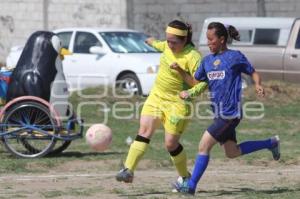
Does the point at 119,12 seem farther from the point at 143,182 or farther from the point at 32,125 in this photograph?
the point at 143,182

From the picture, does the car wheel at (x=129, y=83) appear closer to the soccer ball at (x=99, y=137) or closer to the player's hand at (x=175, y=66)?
the soccer ball at (x=99, y=137)

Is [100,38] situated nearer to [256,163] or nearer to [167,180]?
[256,163]

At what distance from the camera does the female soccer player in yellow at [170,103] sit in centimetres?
988

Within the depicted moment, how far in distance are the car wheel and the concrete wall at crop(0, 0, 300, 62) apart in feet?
22.6

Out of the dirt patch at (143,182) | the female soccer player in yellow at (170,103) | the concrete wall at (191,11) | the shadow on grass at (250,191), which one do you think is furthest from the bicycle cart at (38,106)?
the concrete wall at (191,11)

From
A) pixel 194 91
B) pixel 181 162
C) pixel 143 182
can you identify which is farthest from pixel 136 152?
pixel 143 182

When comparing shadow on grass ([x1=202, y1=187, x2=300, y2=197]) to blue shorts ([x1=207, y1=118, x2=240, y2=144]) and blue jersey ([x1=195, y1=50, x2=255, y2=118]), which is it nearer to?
blue shorts ([x1=207, y1=118, x2=240, y2=144])

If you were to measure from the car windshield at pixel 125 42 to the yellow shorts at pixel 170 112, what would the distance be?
11.0 meters

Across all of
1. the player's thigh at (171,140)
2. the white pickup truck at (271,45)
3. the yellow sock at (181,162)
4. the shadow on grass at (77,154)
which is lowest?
the white pickup truck at (271,45)

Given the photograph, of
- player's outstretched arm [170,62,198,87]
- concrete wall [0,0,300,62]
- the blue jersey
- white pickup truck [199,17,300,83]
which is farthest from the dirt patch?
concrete wall [0,0,300,62]

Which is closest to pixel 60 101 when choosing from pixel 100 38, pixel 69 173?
pixel 69 173

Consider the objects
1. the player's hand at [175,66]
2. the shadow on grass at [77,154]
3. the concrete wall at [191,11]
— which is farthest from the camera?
the concrete wall at [191,11]

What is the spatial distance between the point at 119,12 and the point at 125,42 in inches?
281

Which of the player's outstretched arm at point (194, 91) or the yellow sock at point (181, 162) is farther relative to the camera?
the yellow sock at point (181, 162)
